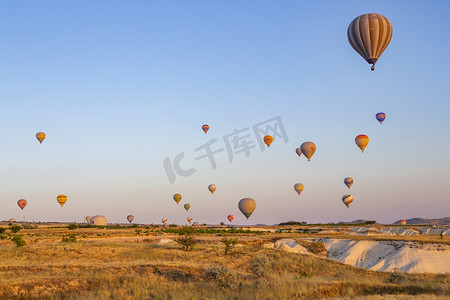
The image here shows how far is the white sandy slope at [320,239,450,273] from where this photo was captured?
4691 centimetres

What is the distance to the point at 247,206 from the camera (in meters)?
79.1

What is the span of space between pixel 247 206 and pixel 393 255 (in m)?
32.1

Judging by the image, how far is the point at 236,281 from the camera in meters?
22.9

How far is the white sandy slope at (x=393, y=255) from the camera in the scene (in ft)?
154

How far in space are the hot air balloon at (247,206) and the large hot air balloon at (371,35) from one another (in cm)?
3991

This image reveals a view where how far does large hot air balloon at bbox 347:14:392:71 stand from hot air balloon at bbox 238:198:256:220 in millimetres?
39906

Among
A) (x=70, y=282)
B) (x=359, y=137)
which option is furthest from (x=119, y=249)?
(x=359, y=137)

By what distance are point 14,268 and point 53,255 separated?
10.5 m

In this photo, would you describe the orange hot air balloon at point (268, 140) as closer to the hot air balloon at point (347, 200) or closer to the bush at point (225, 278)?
the hot air balloon at point (347, 200)

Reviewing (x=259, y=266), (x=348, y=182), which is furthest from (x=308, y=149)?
(x=259, y=266)

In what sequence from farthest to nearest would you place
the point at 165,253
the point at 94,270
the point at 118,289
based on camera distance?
1. the point at 165,253
2. the point at 94,270
3. the point at 118,289

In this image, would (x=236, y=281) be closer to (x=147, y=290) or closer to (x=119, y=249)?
(x=147, y=290)

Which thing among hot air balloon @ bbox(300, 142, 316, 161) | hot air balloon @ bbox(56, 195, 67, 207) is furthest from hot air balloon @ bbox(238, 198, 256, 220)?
hot air balloon @ bbox(56, 195, 67, 207)

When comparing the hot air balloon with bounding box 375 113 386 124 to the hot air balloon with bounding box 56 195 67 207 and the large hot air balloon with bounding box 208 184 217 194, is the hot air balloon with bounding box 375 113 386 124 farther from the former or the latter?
the hot air balloon with bounding box 56 195 67 207
